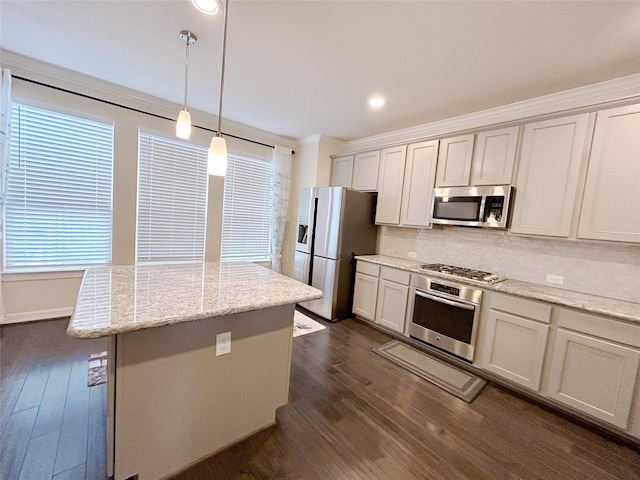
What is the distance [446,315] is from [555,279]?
1.01 m

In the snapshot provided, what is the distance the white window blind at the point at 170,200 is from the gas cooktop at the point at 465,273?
306 cm

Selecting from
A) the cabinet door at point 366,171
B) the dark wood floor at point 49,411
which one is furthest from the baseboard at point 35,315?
the cabinet door at point 366,171

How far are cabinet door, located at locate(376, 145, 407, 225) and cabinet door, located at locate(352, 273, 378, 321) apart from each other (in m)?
0.83

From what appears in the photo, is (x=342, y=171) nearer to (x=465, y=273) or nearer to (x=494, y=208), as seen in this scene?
(x=494, y=208)

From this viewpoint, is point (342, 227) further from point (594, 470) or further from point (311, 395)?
point (594, 470)

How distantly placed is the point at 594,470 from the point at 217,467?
222 centimetres

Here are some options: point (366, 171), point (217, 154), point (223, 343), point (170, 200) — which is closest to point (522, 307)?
point (223, 343)

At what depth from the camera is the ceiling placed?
62.5 inches

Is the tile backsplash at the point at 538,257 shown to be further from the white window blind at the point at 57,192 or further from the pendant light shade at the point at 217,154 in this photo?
the white window blind at the point at 57,192

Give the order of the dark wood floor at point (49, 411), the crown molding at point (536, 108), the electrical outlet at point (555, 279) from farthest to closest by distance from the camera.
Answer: the electrical outlet at point (555, 279) → the crown molding at point (536, 108) → the dark wood floor at point (49, 411)

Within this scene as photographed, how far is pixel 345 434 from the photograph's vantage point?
1.71 metres

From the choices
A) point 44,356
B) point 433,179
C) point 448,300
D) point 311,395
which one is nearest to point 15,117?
point 44,356

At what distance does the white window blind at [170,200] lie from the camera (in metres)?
3.27

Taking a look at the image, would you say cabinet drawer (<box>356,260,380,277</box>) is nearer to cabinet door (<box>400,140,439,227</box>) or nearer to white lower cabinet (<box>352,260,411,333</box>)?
white lower cabinet (<box>352,260,411,333</box>)
